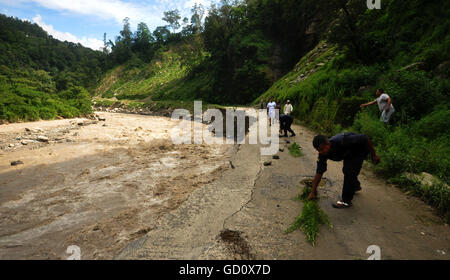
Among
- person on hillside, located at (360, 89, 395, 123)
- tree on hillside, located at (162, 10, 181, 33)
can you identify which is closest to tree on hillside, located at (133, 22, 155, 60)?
tree on hillside, located at (162, 10, 181, 33)

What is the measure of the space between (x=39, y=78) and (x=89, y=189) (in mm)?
44673

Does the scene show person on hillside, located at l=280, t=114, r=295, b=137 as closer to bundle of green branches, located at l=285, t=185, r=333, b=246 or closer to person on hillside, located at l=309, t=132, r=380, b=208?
person on hillside, located at l=309, t=132, r=380, b=208

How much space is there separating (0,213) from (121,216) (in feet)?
8.44

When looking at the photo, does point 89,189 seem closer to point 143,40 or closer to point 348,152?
point 348,152

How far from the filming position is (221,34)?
133ft

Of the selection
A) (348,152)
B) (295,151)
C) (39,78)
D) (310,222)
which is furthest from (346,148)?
(39,78)

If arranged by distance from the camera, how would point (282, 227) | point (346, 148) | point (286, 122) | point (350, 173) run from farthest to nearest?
point (286, 122) → point (350, 173) → point (346, 148) → point (282, 227)

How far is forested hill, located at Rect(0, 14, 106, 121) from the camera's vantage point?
1589 centimetres

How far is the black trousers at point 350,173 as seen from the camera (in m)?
3.59

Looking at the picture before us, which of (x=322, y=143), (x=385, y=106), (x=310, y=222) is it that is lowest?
(x=310, y=222)

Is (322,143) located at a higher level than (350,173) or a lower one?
higher

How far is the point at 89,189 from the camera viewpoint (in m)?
5.21
